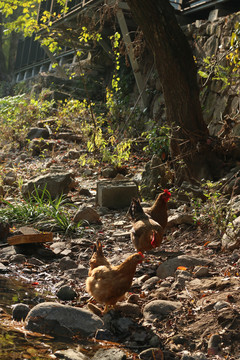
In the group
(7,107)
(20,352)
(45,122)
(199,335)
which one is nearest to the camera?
(20,352)

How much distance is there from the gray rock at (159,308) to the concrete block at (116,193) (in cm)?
409

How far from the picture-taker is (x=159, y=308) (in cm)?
409

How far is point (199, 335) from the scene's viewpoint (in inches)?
143

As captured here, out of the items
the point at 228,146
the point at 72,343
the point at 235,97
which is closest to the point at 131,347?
the point at 72,343

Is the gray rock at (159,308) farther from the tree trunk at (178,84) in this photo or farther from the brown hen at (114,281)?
the tree trunk at (178,84)

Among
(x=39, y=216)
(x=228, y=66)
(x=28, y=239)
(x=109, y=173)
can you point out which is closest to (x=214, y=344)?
(x=28, y=239)

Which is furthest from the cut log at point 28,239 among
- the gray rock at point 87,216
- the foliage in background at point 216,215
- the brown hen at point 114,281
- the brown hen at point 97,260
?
the brown hen at point 114,281

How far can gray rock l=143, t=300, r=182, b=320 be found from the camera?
4.05 m

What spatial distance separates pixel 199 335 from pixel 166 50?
→ 207 inches

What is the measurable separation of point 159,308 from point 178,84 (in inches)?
184

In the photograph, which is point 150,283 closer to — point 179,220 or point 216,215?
point 216,215

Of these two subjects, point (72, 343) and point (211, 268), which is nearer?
point (72, 343)

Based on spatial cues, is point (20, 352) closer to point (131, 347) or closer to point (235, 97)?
point (131, 347)

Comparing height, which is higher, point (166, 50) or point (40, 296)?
point (166, 50)
